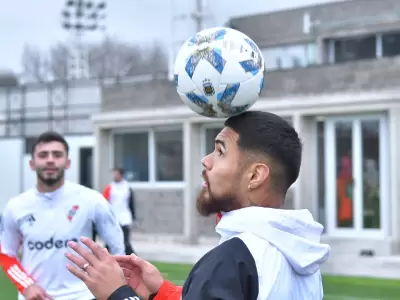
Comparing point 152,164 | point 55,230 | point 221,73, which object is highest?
point 221,73

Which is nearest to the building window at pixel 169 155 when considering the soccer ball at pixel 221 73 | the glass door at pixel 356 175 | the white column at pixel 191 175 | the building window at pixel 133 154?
the building window at pixel 133 154

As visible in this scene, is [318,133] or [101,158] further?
[101,158]

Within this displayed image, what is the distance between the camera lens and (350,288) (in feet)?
35.8

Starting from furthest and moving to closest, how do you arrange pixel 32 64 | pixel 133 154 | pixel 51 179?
1. pixel 32 64
2. pixel 133 154
3. pixel 51 179

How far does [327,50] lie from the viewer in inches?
804

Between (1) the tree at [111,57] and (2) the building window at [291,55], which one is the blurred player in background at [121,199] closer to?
(2) the building window at [291,55]

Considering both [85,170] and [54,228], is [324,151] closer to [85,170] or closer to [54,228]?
[85,170]

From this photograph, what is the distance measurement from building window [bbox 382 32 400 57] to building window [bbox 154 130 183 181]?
5.90 meters

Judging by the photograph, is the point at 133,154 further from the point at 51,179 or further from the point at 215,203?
the point at 215,203

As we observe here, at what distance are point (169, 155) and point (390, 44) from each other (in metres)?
6.60

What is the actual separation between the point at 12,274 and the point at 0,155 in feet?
68.3

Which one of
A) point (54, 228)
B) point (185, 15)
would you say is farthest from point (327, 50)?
point (54, 228)

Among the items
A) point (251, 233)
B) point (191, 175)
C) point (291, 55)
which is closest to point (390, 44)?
point (291, 55)

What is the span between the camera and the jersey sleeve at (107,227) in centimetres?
501
